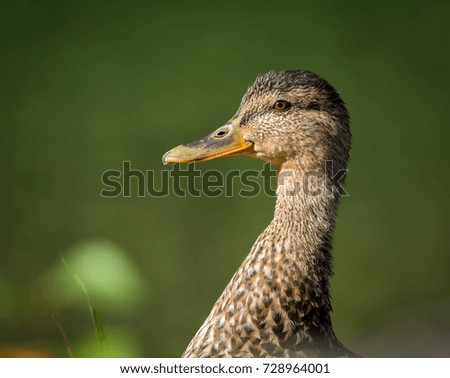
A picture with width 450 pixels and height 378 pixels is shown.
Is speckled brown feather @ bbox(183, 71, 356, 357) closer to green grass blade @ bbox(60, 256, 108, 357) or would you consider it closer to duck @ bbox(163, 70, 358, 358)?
duck @ bbox(163, 70, 358, 358)

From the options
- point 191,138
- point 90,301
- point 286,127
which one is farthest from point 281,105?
point 191,138

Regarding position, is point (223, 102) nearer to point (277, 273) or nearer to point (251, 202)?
point (251, 202)

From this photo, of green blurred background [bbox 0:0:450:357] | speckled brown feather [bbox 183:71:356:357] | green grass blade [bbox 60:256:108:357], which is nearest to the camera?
green grass blade [bbox 60:256:108:357]

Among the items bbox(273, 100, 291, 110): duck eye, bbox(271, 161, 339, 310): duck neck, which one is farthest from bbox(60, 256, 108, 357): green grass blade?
bbox(273, 100, 291, 110): duck eye

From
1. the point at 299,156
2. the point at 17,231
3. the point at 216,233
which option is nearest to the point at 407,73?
the point at 216,233

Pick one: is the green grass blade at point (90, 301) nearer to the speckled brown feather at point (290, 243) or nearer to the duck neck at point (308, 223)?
the speckled brown feather at point (290, 243)

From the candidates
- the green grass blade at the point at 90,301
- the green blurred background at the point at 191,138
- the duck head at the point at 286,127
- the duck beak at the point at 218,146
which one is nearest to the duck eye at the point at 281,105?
the duck head at the point at 286,127

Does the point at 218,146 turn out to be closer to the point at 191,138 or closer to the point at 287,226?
the point at 287,226
